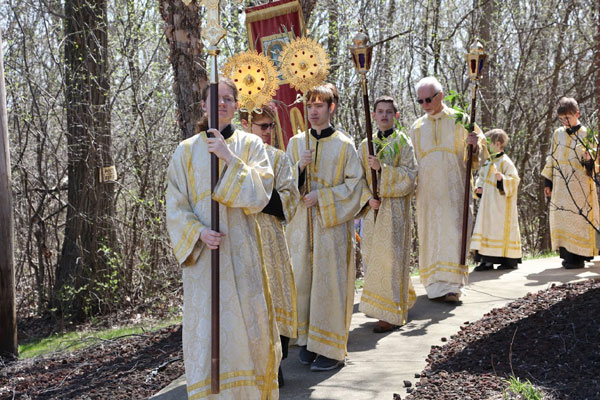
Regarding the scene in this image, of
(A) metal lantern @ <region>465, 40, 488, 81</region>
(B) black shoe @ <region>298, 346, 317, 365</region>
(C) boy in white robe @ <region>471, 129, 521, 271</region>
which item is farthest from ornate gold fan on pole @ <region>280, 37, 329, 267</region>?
(C) boy in white robe @ <region>471, 129, 521, 271</region>

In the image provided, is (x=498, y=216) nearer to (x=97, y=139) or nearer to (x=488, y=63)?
(x=97, y=139)

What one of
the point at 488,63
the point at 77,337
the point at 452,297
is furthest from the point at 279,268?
the point at 488,63

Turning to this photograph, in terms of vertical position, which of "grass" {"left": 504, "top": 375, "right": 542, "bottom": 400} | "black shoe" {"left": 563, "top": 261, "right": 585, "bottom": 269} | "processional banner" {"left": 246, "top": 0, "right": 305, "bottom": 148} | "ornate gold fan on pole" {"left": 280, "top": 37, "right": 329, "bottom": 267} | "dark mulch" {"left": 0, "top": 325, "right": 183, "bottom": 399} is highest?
"processional banner" {"left": 246, "top": 0, "right": 305, "bottom": 148}

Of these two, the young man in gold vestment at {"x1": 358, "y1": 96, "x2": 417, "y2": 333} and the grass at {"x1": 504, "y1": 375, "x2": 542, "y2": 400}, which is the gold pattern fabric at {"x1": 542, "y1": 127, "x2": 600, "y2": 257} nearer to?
the young man in gold vestment at {"x1": 358, "y1": 96, "x2": 417, "y2": 333}

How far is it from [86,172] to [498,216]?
5721 mm

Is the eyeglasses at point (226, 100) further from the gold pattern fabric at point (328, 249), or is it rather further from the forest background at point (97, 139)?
the forest background at point (97, 139)

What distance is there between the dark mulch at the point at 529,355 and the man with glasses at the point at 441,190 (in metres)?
1.36

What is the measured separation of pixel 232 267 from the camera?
15.0 feet

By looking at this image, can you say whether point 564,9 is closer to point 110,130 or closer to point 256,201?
point 110,130

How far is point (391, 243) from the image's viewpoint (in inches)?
283

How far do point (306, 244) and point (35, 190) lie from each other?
6.39 m

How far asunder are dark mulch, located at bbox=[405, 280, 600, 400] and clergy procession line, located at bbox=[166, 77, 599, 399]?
0.75m

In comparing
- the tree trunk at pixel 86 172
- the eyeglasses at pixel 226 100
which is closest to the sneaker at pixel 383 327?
the eyeglasses at pixel 226 100

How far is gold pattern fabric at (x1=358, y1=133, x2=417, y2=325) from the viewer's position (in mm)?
7074
